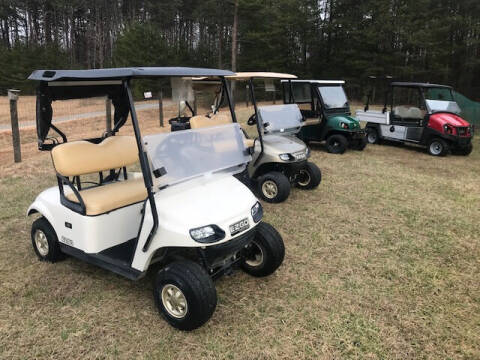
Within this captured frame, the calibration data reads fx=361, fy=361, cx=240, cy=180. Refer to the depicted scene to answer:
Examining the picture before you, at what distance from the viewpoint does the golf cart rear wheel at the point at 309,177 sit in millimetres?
5605

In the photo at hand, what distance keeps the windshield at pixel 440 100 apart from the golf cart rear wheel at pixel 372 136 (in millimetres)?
1529

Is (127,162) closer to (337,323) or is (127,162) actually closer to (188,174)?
(188,174)

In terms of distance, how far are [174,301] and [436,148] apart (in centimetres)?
810

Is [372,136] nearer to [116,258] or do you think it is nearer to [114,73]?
[116,258]

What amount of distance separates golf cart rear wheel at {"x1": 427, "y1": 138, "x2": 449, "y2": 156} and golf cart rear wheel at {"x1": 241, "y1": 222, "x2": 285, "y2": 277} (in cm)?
701

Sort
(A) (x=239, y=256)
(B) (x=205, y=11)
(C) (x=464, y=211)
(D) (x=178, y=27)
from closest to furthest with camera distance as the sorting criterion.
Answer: (A) (x=239, y=256), (C) (x=464, y=211), (B) (x=205, y=11), (D) (x=178, y=27)

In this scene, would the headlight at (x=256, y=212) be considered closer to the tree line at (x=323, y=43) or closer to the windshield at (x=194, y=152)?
the windshield at (x=194, y=152)

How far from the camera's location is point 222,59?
31.9 meters

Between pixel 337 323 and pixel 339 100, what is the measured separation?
6.66 meters

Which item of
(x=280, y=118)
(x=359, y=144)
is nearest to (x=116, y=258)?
(x=280, y=118)

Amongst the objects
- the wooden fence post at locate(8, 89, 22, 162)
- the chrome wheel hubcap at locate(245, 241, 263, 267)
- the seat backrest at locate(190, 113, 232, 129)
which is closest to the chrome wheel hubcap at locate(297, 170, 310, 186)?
the seat backrest at locate(190, 113, 232, 129)

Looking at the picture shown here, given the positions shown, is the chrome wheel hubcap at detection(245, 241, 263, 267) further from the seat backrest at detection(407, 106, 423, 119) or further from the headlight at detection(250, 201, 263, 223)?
the seat backrest at detection(407, 106, 423, 119)

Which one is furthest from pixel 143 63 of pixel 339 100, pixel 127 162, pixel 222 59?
pixel 127 162

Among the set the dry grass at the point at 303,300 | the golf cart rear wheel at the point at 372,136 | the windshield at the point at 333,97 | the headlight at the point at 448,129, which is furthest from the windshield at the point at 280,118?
the golf cart rear wheel at the point at 372,136
